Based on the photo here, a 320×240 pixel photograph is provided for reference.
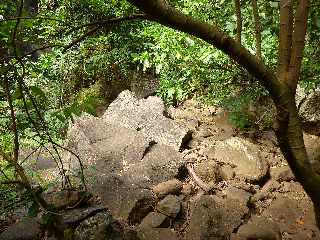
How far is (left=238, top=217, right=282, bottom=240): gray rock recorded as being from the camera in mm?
4824

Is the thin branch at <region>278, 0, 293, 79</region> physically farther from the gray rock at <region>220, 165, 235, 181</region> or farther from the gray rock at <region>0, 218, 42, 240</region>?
the gray rock at <region>220, 165, 235, 181</region>

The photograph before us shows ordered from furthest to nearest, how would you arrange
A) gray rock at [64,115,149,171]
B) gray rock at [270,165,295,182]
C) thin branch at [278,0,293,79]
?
gray rock at [64,115,149,171] → gray rock at [270,165,295,182] → thin branch at [278,0,293,79]

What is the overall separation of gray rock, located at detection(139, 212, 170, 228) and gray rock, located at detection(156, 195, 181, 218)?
0.21ft

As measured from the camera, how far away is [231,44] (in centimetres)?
223

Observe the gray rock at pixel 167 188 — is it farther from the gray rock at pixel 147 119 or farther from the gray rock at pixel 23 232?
the gray rock at pixel 23 232

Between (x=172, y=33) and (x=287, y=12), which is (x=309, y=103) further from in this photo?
(x=287, y=12)

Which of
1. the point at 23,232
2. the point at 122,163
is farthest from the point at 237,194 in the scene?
the point at 23,232

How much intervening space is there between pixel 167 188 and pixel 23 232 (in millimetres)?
2015

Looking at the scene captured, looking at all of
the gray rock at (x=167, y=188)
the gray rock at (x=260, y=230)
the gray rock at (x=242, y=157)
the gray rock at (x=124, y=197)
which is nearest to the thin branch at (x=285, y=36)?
the gray rock at (x=260, y=230)

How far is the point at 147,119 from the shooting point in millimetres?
7320

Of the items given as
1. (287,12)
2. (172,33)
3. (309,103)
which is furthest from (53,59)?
(287,12)

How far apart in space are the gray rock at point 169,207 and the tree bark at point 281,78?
2.54 m

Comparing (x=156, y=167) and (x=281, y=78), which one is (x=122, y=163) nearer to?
(x=156, y=167)

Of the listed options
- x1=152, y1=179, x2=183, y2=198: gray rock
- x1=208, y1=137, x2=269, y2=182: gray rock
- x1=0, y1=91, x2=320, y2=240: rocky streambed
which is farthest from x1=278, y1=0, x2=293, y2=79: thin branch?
x1=208, y1=137, x2=269, y2=182: gray rock
